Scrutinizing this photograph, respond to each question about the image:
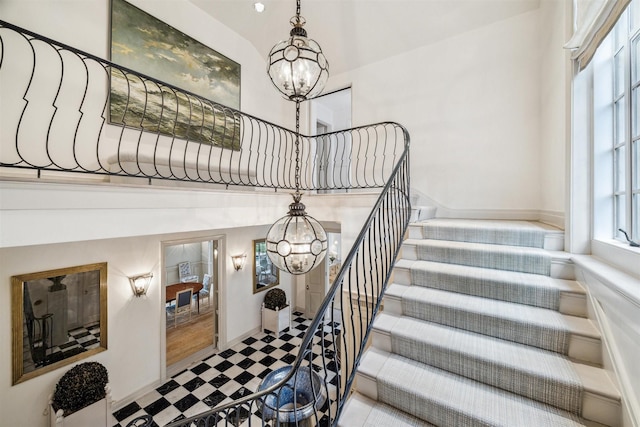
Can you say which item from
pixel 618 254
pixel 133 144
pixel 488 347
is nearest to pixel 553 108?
pixel 618 254

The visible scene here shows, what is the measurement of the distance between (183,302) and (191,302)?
0.79ft

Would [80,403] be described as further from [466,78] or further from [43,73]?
[466,78]

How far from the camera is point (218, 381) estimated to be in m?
4.12

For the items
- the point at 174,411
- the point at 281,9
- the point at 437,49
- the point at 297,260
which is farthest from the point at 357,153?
the point at 174,411

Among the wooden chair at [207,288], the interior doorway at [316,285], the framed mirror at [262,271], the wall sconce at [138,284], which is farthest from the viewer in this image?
the wooden chair at [207,288]

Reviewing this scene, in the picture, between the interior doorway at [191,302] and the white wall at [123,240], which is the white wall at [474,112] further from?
the interior doorway at [191,302]

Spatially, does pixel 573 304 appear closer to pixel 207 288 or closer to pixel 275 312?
pixel 275 312

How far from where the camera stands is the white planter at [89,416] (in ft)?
9.29

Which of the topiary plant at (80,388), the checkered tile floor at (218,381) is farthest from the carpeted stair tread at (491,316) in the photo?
the topiary plant at (80,388)

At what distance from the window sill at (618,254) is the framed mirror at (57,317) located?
15.9 ft

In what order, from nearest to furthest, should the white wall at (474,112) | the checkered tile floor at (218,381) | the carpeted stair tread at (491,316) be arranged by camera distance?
the carpeted stair tread at (491,316), the white wall at (474,112), the checkered tile floor at (218,381)

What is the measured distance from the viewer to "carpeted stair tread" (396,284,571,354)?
1.55 m

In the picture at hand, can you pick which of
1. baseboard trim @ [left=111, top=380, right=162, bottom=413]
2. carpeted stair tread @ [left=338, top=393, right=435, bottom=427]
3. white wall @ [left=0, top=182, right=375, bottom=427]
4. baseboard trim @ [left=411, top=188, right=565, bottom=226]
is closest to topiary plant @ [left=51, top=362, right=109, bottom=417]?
white wall @ [left=0, top=182, right=375, bottom=427]

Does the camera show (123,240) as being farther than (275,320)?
No
